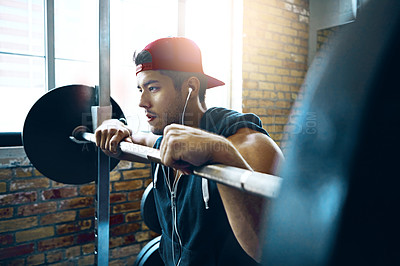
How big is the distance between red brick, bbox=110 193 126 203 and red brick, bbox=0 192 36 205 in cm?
48

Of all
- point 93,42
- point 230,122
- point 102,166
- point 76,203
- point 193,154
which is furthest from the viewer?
point 93,42

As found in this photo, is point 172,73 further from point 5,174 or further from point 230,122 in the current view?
point 5,174

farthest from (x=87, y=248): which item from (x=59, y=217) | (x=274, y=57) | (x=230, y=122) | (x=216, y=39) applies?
(x=274, y=57)

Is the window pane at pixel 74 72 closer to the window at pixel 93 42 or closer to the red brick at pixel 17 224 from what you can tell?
the window at pixel 93 42

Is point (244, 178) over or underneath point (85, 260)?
over

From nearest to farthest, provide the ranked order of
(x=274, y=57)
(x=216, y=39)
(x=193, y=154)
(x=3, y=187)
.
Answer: (x=193, y=154)
(x=3, y=187)
(x=216, y=39)
(x=274, y=57)

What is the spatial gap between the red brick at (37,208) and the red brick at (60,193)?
4cm

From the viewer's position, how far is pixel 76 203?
1937mm

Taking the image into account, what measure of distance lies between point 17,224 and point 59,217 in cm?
23

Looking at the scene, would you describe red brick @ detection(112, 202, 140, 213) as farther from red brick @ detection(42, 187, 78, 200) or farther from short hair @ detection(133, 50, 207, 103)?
short hair @ detection(133, 50, 207, 103)

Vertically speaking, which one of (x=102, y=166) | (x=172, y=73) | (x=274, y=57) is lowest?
(x=102, y=166)

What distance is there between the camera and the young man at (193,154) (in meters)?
0.59

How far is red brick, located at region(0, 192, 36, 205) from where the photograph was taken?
1720 mm

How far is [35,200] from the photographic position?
181cm
